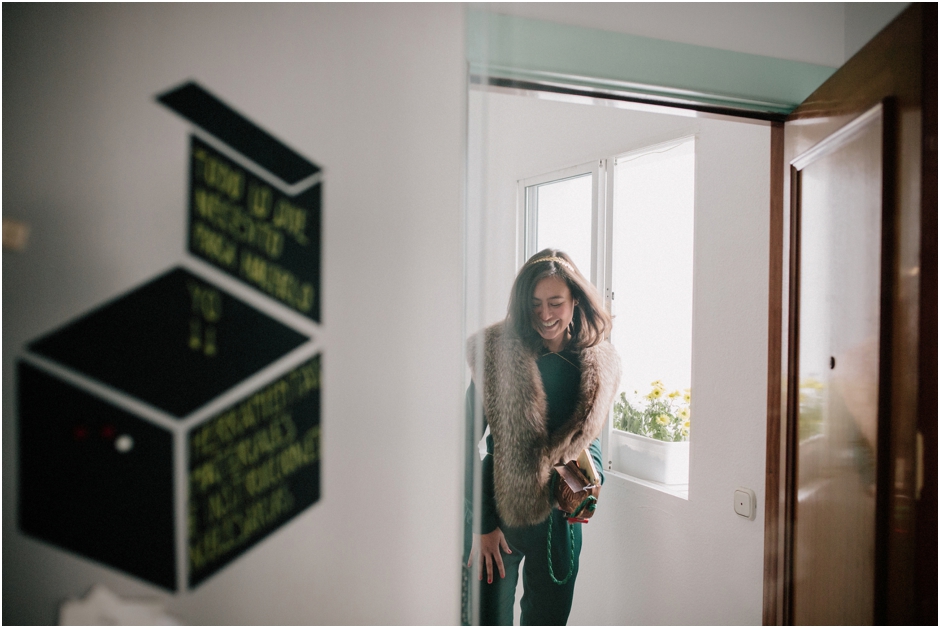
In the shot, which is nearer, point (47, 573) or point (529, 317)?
point (47, 573)

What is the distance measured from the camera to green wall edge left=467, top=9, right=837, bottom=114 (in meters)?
1.13

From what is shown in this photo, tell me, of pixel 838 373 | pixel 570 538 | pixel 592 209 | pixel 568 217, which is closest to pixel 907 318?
pixel 838 373

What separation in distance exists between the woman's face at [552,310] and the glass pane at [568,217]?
436mm

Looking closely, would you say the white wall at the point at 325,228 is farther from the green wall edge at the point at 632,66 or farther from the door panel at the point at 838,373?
the door panel at the point at 838,373

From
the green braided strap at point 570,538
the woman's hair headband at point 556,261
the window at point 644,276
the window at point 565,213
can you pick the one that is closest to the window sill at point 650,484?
the window at point 644,276

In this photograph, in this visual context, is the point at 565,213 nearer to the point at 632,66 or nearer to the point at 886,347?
the point at 632,66

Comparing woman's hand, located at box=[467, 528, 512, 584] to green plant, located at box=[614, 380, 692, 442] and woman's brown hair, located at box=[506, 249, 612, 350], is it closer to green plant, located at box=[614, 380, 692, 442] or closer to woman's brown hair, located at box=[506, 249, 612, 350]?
woman's brown hair, located at box=[506, 249, 612, 350]

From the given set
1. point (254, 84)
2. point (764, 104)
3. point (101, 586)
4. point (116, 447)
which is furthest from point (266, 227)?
point (764, 104)

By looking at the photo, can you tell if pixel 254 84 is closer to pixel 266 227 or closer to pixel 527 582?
pixel 266 227

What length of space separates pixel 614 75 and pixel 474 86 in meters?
0.34

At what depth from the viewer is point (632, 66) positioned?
1.22 meters

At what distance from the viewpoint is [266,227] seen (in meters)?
1.02

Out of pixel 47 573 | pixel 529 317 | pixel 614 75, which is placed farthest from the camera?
pixel 529 317

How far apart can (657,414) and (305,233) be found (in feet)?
5.16
